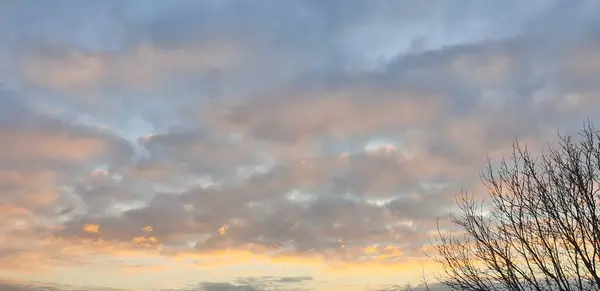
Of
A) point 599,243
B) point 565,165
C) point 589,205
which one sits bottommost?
point 599,243

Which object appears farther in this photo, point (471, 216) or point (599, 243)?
point (471, 216)

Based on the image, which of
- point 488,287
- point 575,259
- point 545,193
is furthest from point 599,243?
point 488,287

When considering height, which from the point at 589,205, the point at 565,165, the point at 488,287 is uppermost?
the point at 565,165

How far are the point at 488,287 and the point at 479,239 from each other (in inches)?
58.5

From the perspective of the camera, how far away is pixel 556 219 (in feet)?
45.6

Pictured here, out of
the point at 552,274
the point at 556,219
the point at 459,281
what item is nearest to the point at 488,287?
the point at 459,281

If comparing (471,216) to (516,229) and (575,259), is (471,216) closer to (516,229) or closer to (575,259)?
(516,229)

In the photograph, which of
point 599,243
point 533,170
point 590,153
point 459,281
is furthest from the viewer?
point 459,281

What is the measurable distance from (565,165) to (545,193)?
93 cm

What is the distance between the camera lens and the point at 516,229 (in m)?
14.6

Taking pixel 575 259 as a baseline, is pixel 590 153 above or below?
above

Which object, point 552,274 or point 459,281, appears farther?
point 459,281

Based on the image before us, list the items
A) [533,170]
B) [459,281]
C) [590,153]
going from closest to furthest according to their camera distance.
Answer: [590,153] → [533,170] → [459,281]

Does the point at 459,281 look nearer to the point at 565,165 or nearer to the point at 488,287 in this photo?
the point at 488,287
